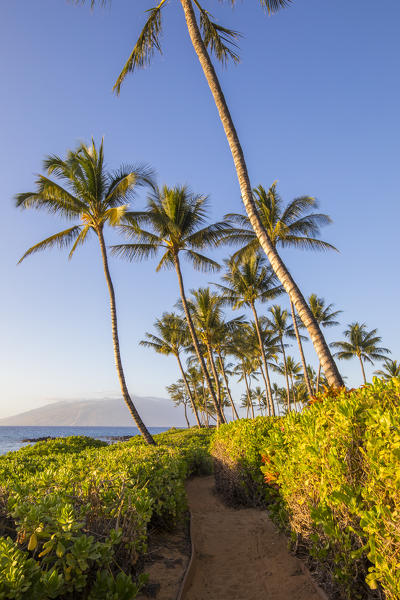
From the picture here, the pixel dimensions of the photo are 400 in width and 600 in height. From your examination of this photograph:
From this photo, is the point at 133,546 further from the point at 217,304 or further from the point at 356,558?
the point at 217,304

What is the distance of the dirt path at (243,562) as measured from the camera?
137 inches

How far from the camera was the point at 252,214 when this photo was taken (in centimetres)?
714

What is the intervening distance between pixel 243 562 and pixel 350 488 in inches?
110

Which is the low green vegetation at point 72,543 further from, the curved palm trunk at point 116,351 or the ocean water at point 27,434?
the ocean water at point 27,434

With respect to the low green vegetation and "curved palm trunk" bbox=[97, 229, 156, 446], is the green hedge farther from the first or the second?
"curved palm trunk" bbox=[97, 229, 156, 446]

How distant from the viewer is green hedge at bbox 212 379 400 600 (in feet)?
6.98

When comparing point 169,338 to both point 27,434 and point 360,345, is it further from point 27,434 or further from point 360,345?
point 27,434

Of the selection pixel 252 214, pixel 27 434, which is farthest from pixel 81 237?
pixel 27 434

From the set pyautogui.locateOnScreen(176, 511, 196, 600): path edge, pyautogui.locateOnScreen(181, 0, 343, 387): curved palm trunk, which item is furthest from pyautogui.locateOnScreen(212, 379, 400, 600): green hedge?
pyautogui.locateOnScreen(181, 0, 343, 387): curved palm trunk

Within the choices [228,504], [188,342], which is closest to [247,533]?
[228,504]

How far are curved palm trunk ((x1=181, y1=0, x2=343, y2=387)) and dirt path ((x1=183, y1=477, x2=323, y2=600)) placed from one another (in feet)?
8.46

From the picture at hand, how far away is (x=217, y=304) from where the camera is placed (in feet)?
80.5

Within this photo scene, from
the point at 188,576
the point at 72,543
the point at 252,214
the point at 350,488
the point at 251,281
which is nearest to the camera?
the point at 72,543

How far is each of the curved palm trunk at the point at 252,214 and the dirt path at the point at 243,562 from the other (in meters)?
2.58
